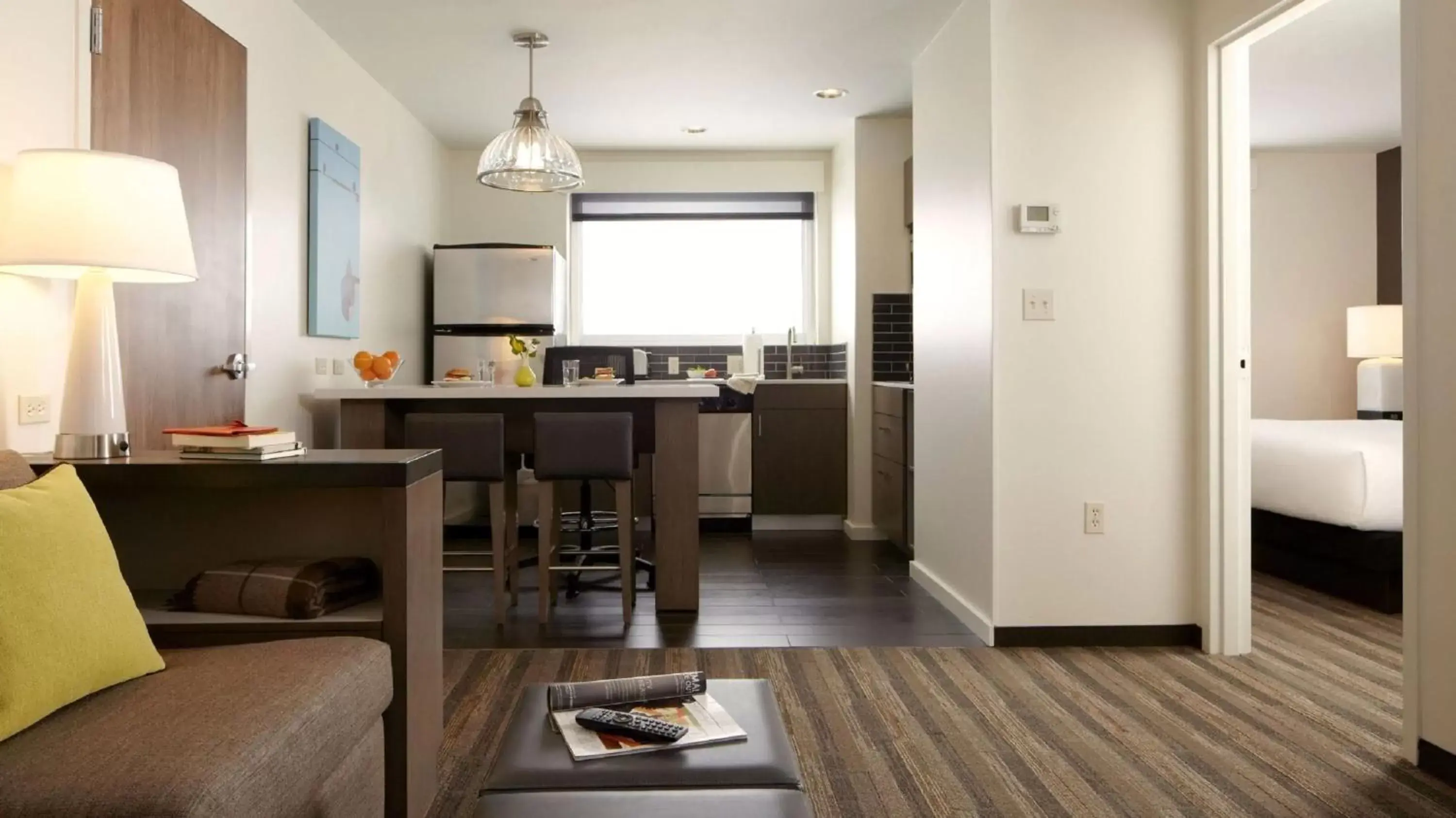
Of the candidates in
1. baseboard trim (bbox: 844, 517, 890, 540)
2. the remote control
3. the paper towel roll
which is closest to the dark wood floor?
baseboard trim (bbox: 844, 517, 890, 540)

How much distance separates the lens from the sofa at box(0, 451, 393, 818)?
48.6 inches

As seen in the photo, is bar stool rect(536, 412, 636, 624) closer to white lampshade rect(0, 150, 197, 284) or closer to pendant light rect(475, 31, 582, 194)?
pendant light rect(475, 31, 582, 194)

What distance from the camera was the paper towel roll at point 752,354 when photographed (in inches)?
253

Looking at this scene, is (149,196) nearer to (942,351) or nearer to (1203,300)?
(942,351)

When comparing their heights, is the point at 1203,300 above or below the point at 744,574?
above

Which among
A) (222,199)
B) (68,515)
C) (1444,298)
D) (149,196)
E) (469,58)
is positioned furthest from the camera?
(469,58)

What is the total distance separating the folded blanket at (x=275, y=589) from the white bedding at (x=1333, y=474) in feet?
12.7

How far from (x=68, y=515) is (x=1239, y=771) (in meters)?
2.58

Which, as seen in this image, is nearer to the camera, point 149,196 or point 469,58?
point 149,196

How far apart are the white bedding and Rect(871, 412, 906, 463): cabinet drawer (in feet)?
5.48

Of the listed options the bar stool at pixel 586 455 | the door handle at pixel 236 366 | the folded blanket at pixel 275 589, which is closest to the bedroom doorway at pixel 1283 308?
the bar stool at pixel 586 455

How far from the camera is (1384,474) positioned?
397cm

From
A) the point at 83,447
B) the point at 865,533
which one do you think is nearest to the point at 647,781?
the point at 83,447

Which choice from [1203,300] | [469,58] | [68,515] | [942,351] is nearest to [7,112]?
[68,515]
